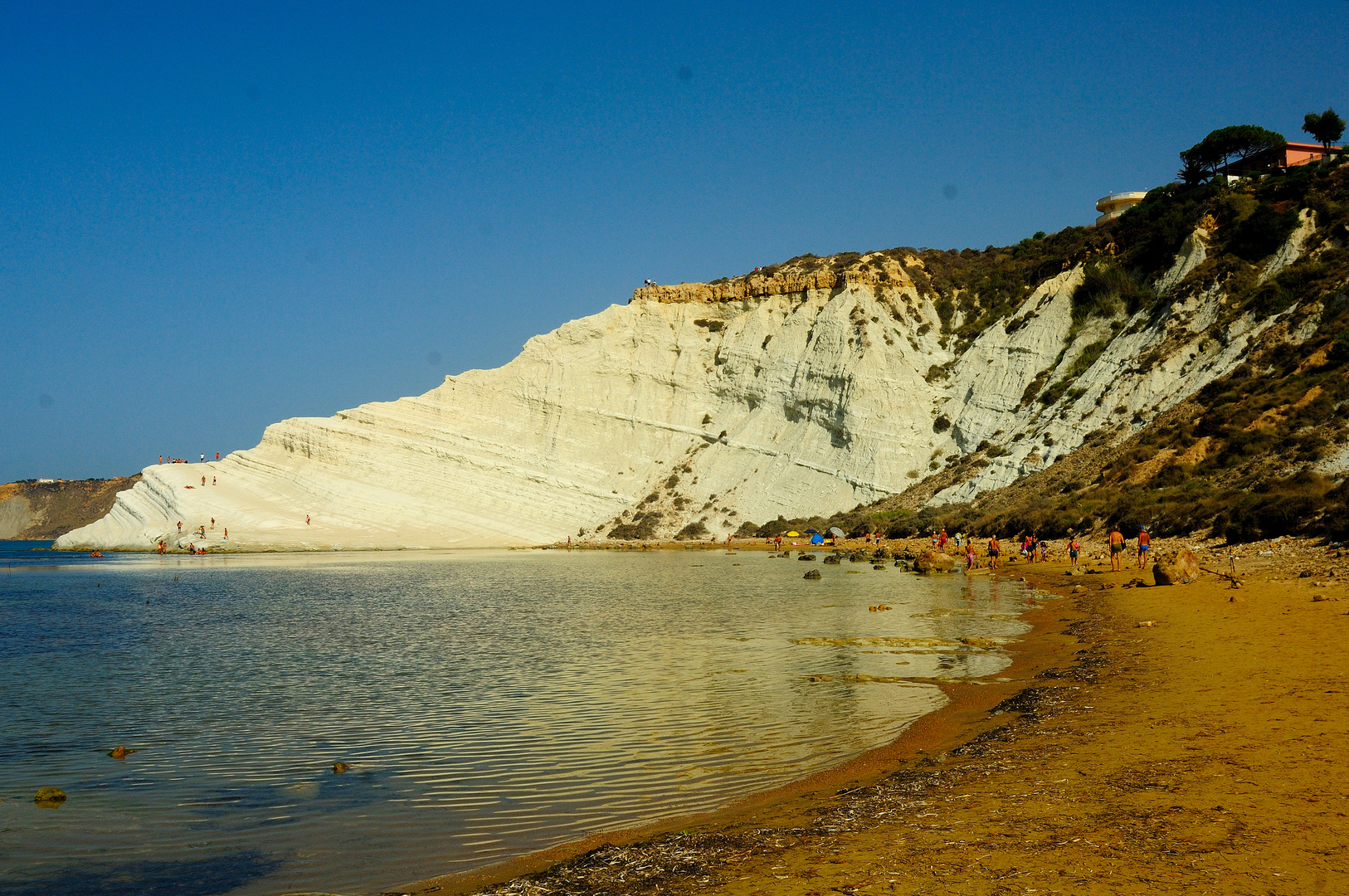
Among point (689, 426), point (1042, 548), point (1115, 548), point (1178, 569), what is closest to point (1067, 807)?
point (1178, 569)

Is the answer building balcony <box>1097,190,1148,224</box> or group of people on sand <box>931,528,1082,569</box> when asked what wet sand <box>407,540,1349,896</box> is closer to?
group of people on sand <box>931,528,1082,569</box>

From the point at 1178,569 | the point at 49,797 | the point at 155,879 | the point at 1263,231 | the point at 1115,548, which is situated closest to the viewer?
the point at 155,879

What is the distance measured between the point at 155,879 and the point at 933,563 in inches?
1005

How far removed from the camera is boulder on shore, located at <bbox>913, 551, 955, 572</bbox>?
93.6 ft

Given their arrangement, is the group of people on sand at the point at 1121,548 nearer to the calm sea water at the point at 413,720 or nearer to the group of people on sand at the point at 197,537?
the calm sea water at the point at 413,720

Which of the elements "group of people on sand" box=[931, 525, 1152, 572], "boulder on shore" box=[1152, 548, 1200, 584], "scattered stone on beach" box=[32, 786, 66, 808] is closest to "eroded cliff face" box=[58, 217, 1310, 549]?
"group of people on sand" box=[931, 525, 1152, 572]

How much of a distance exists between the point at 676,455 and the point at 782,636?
44.8m

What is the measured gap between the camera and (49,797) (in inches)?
290

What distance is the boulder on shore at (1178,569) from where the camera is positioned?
1741 cm

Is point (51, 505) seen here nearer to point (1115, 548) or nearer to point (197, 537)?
point (197, 537)

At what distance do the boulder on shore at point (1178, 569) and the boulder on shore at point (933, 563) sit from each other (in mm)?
10453

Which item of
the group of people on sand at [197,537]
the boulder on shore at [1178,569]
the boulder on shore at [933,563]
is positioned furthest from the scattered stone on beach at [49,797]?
the group of people on sand at [197,537]

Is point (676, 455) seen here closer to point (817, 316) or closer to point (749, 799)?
point (817, 316)

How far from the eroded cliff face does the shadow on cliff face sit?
136 ft
